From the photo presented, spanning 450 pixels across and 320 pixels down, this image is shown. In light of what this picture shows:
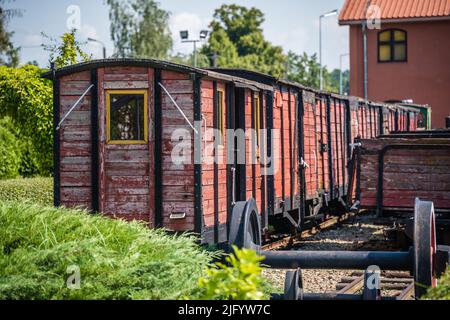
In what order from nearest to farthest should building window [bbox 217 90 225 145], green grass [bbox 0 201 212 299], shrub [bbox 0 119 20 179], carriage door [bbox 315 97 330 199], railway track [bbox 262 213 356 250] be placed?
1. green grass [bbox 0 201 212 299]
2. building window [bbox 217 90 225 145]
3. railway track [bbox 262 213 356 250]
4. carriage door [bbox 315 97 330 199]
5. shrub [bbox 0 119 20 179]

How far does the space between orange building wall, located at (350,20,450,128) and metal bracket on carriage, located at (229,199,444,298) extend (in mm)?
37346

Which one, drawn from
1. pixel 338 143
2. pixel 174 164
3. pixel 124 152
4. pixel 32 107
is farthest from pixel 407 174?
pixel 32 107

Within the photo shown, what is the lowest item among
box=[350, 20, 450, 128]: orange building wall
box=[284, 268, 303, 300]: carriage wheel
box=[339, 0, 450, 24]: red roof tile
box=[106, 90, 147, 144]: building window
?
box=[284, 268, 303, 300]: carriage wheel

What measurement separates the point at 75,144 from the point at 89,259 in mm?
5352

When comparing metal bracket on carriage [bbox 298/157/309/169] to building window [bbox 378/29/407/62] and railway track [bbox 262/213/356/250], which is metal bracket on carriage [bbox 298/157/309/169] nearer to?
railway track [bbox 262/213/356/250]

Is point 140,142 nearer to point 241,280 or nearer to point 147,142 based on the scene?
point 147,142

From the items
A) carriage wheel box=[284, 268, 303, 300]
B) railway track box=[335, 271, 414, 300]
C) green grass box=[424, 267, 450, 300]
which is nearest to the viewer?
green grass box=[424, 267, 450, 300]

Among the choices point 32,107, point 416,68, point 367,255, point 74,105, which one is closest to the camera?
point 367,255

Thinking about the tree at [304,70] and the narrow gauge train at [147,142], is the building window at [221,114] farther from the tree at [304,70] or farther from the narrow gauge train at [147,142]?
the tree at [304,70]

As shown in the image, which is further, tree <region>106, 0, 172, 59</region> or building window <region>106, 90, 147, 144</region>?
tree <region>106, 0, 172, 59</region>

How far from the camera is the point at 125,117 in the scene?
38.4ft

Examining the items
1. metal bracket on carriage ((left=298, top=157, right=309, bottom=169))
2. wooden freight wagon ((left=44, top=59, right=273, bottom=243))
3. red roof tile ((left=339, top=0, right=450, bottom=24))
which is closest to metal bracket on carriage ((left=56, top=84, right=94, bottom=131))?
wooden freight wagon ((left=44, top=59, right=273, bottom=243))

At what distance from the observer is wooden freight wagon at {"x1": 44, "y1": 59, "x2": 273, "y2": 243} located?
11375 mm
